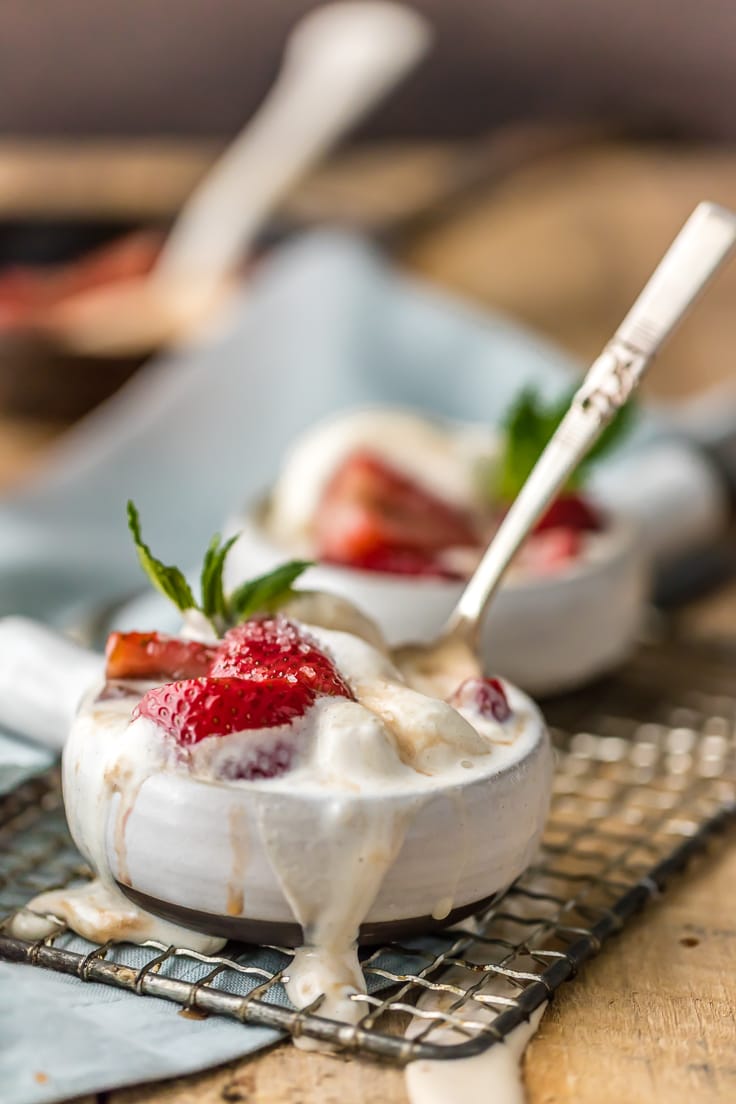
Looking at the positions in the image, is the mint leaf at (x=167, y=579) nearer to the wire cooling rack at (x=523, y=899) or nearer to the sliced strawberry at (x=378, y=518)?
the wire cooling rack at (x=523, y=899)

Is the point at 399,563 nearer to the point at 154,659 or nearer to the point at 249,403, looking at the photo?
the point at 154,659

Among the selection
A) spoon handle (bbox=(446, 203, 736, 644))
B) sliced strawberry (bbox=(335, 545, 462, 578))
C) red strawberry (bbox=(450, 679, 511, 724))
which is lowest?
sliced strawberry (bbox=(335, 545, 462, 578))

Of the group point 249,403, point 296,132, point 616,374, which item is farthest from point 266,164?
point 616,374

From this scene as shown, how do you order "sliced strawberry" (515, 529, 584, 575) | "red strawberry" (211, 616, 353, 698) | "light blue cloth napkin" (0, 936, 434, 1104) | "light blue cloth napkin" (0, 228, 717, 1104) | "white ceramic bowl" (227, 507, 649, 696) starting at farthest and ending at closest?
"light blue cloth napkin" (0, 228, 717, 1104), "sliced strawberry" (515, 529, 584, 575), "white ceramic bowl" (227, 507, 649, 696), "red strawberry" (211, 616, 353, 698), "light blue cloth napkin" (0, 936, 434, 1104)

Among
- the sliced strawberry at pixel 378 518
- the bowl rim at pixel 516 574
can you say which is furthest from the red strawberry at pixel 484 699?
the sliced strawberry at pixel 378 518

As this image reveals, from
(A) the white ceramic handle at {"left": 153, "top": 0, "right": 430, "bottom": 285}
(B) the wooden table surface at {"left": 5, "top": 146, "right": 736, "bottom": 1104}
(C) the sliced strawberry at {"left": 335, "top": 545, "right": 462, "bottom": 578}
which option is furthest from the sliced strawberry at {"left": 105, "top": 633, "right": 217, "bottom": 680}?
(A) the white ceramic handle at {"left": 153, "top": 0, "right": 430, "bottom": 285}

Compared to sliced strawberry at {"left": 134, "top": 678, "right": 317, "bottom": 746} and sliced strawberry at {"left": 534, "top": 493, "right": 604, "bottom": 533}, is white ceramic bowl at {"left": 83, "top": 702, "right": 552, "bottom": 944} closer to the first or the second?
sliced strawberry at {"left": 134, "top": 678, "right": 317, "bottom": 746}
